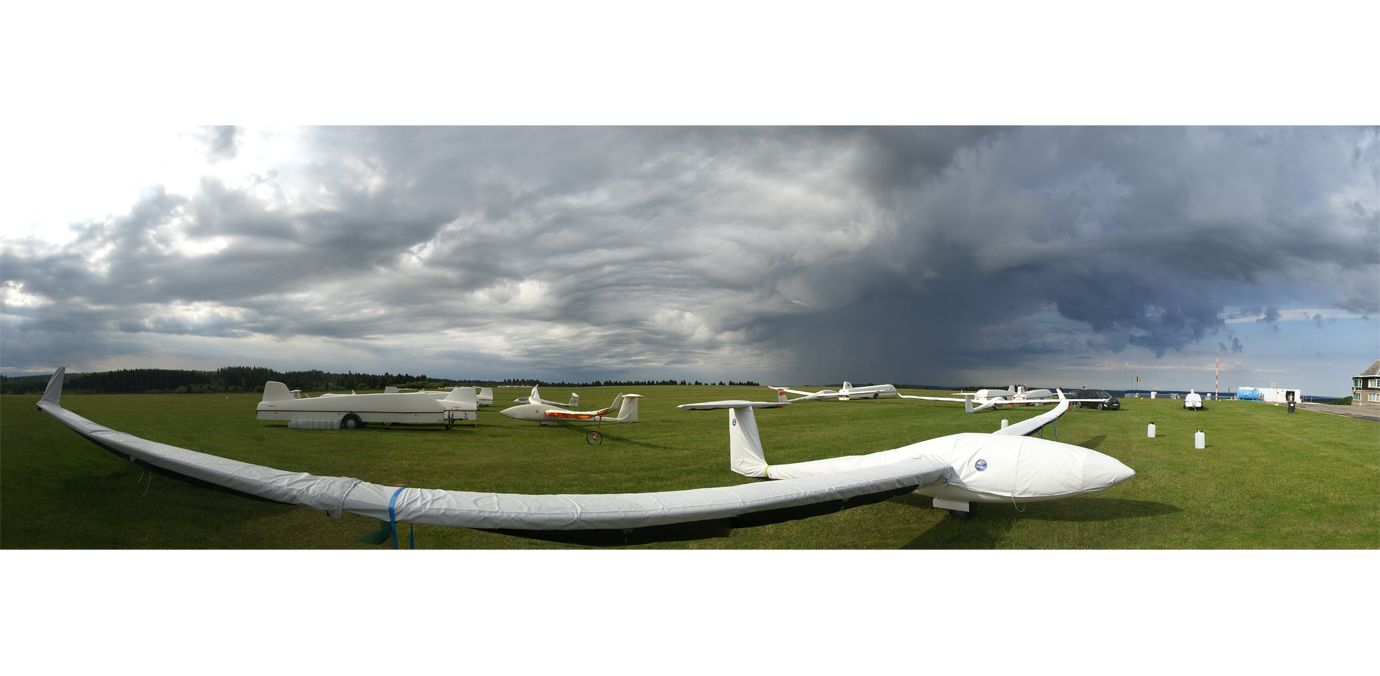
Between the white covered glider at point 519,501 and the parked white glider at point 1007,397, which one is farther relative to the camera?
the parked white glider at point 1007,397

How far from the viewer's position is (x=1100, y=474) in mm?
5352

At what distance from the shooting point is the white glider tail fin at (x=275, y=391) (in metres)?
13.5

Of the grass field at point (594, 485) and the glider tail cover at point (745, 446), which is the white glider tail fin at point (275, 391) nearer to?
the grass field at point (594, 485)

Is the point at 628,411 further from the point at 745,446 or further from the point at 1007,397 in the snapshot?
the point at 1007,397

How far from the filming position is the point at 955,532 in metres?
5.77

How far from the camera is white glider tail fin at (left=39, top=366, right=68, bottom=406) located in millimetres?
7414

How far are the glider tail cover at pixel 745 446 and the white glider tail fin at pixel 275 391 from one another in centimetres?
1438

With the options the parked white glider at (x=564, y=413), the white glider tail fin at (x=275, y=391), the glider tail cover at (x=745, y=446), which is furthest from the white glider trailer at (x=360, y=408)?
the glider tail cover at (x=745, y=446)

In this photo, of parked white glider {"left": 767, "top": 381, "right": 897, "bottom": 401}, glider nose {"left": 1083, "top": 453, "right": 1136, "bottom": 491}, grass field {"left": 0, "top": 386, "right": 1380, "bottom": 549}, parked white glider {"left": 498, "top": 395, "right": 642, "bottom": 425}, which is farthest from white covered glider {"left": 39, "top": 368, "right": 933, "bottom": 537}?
parked white glider {"left": 767, "top": 381, "right": 897, "bottom": 401}

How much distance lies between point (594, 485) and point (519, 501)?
211 inches

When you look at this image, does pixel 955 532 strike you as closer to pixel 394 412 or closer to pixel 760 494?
pixel 760 494

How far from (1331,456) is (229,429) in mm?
25960

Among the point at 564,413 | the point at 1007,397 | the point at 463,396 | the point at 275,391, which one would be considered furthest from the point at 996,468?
the point at 1007,397

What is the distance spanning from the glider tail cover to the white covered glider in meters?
2.96
